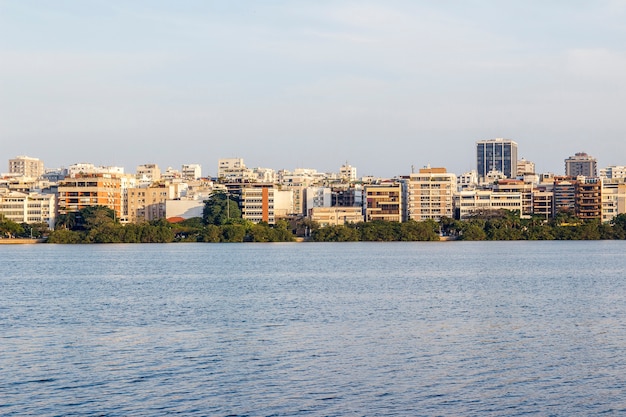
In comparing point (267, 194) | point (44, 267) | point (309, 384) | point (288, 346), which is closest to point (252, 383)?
point (309, 384)

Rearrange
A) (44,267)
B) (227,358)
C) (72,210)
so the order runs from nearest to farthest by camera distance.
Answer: (227,358)
(44,267)
(72,210)

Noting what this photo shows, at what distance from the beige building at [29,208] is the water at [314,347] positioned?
270ft

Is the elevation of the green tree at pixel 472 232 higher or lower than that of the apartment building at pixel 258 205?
lower

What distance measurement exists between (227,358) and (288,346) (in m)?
2.15

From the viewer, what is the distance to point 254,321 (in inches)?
1204

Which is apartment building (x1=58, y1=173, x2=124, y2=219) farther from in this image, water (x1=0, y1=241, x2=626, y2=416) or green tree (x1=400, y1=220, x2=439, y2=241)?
water (x1=0, y1=241, x2=626, y2=416)

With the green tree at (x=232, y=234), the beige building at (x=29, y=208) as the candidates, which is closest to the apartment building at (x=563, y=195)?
the green tree at (x=232, y=234)

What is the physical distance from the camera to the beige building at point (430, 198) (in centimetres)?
13175

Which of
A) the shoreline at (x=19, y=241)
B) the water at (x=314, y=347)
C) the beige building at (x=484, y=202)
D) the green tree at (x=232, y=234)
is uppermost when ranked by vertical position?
the beige building at (x=484, y=202)

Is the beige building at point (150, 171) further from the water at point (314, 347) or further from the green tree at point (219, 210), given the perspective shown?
the water at point (314, 347)

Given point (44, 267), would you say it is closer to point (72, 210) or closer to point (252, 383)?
point (252, 383)

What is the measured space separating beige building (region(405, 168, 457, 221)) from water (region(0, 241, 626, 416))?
3288 inches

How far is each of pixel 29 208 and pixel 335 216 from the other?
35929 mm

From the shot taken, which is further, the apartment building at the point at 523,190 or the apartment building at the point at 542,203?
the apartment building at the point at 542,203
